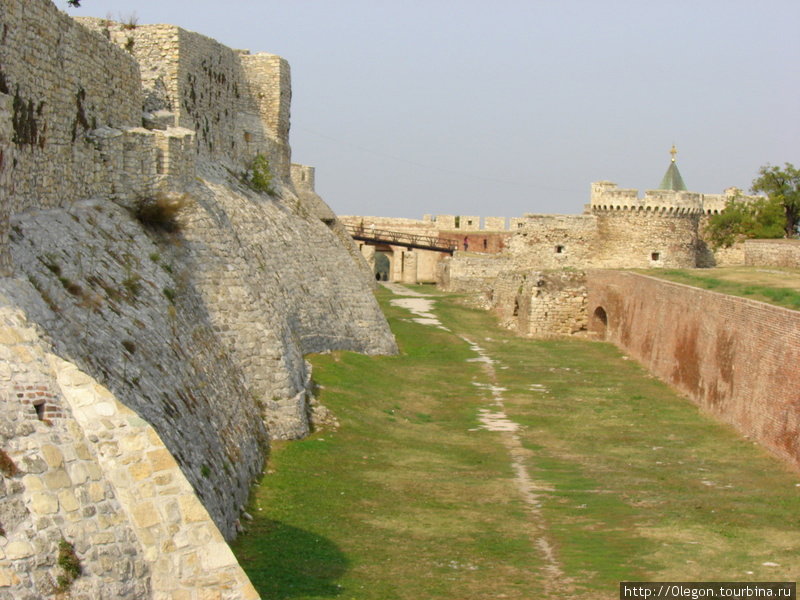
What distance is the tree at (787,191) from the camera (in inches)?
2026

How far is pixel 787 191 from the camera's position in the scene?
51.8 metres

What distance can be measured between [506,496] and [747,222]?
38.4m

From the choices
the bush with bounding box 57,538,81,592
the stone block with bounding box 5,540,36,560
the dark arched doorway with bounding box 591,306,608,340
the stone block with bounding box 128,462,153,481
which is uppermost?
the stone block with bounding box 128,462,153,481

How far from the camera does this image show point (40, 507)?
832 cm

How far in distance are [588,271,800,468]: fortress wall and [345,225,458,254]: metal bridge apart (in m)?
28.3

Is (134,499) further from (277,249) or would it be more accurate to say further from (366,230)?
(366,230)

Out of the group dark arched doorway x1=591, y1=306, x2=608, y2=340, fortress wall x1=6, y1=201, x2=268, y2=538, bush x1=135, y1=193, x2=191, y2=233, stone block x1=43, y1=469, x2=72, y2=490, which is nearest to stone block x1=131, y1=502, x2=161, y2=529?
stone block x1=43, y1=469, x2=72, y2=490

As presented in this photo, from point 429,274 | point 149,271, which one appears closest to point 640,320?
point 149,271

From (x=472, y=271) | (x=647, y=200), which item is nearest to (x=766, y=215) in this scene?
(x=647, y=200)

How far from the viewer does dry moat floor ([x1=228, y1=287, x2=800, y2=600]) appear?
12.2 metres

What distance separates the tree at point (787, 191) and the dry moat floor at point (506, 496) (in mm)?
27683

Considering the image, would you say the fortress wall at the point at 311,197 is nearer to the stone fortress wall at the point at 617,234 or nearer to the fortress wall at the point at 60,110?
the stone fortress wall at the point at 617,234

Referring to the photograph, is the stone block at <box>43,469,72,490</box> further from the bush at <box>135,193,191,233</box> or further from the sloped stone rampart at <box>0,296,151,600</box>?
the bush at <box>135,193,191,233</box>

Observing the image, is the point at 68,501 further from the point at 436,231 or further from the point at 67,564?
the point at 436,231
